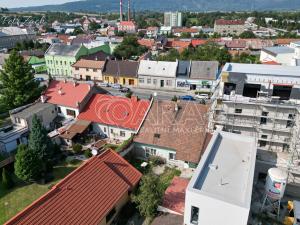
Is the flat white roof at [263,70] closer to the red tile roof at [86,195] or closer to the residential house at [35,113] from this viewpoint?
the red tile roof at [86,195]

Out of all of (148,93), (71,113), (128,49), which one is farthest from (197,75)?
(128,49)

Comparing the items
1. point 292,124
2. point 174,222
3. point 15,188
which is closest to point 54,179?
point 15,188

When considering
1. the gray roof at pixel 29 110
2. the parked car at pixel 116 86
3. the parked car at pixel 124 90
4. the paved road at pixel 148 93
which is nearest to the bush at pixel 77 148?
the gray roof at pixel 29 110

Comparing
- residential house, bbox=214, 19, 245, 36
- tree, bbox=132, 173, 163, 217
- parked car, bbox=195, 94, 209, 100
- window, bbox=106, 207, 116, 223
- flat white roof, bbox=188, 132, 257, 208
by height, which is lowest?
window, bbox=106, 207, 116, 223

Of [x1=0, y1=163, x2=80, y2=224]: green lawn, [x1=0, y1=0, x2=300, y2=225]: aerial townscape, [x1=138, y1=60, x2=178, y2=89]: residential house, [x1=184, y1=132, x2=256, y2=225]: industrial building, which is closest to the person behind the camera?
[x1=184, y1=132, x2=256, y2=225]: industrial building

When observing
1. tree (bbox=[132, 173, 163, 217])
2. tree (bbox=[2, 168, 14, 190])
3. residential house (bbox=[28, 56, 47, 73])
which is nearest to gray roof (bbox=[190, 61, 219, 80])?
tree (bbox=[132, 173, 163, 217])

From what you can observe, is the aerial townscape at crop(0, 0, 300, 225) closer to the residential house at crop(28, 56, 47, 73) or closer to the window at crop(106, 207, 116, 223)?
the window at crop(106, 207, 116, 223)
